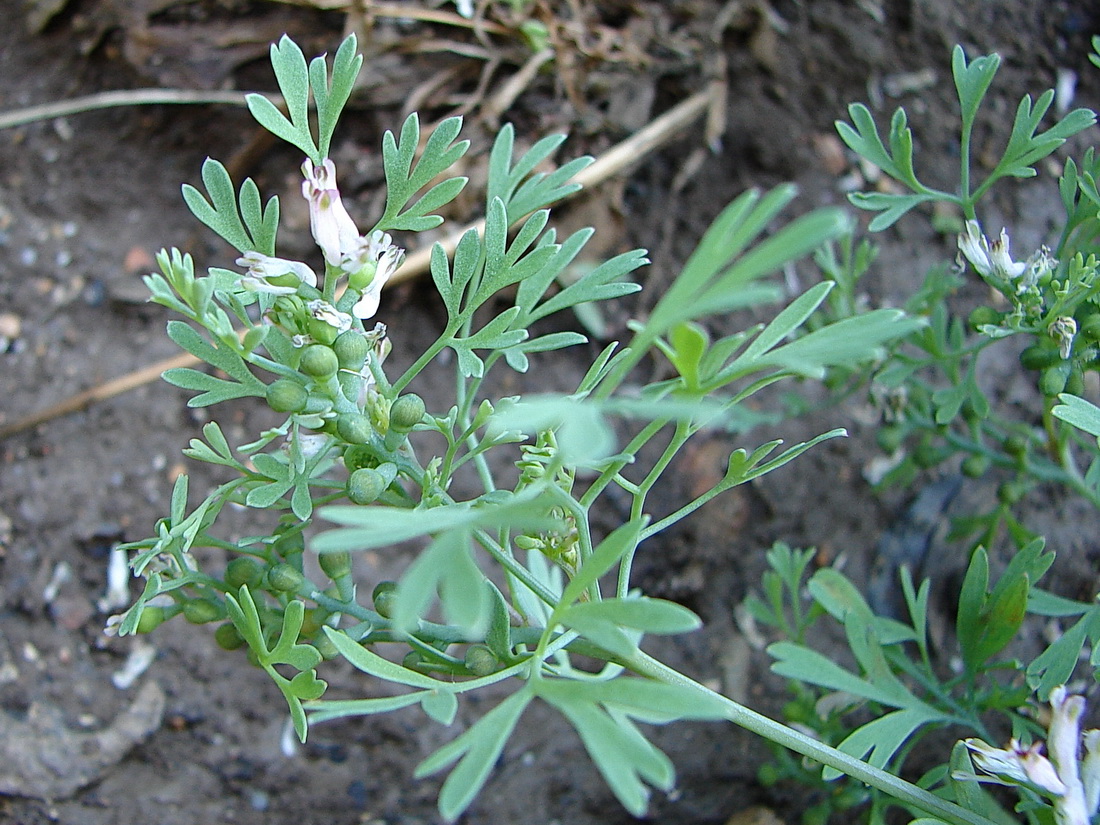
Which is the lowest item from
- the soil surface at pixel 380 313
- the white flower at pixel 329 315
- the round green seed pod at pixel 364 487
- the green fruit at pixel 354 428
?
the soil surface at pixel 380 313

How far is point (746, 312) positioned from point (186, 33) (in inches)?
48.6

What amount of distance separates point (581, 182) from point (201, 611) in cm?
115

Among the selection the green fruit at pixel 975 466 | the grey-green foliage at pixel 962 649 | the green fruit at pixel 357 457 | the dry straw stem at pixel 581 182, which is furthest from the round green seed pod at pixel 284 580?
the green fruit at pixel 975 466

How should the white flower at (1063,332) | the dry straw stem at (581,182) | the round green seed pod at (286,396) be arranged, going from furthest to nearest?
the dry straw stem at (581,182) < the white flower at (1063,332) < the round green seed pod at (286,396)

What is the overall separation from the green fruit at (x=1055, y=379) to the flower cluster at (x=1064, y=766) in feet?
1.15

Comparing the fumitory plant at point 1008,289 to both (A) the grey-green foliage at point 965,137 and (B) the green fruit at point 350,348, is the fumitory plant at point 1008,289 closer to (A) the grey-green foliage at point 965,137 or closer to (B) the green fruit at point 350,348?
(A) the grey-green foliage at point 965,137

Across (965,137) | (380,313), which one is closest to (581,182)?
(380,313)

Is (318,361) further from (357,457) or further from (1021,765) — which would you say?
(1021,765)

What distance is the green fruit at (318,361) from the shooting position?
777mm

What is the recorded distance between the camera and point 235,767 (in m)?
1.46

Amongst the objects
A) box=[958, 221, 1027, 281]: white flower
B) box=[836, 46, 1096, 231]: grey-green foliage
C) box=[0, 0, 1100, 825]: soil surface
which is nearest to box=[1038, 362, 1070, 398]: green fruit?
box=[958, 221, 1027, 281]: white flower

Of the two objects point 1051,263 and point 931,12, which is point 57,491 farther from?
point 931,12

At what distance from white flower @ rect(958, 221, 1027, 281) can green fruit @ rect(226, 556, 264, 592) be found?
851 millimetres

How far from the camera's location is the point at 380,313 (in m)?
1.75
